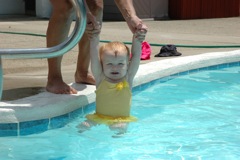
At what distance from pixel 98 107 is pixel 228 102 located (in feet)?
4.72

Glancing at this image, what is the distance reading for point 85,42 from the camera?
4.42 meters

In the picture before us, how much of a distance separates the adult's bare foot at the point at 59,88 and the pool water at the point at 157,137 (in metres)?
0.21

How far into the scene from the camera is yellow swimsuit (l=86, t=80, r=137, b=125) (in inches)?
149

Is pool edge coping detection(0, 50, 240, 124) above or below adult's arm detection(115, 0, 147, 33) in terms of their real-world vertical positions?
below

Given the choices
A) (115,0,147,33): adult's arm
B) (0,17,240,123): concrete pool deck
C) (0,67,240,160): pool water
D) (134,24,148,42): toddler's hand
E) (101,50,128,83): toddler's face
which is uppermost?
(115,0,147,33): adult's arm

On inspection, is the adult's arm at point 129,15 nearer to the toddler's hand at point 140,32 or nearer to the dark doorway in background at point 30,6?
the toddler's hand at point 140,32

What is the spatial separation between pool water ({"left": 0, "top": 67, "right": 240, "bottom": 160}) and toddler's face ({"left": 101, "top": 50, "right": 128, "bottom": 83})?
362mm

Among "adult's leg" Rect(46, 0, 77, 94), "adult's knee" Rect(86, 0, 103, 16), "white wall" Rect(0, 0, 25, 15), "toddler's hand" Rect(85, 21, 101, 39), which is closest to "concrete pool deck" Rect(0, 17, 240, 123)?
"adult's leg" Rect(46, 0, 77, 94)

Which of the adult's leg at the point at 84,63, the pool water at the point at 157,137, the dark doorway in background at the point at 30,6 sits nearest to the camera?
the pool water at the point at 157,137

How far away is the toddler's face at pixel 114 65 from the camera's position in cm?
370

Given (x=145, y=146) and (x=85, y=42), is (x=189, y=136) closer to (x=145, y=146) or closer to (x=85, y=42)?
(x=145, y=146)

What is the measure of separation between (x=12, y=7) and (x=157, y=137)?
1392 centimetres

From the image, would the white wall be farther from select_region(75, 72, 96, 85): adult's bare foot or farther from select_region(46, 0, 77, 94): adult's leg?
select_region(46, 0, 77, 94): adult's leg

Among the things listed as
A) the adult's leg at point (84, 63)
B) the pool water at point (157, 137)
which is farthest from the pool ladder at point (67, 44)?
the adult's leg at point (84, 63)
